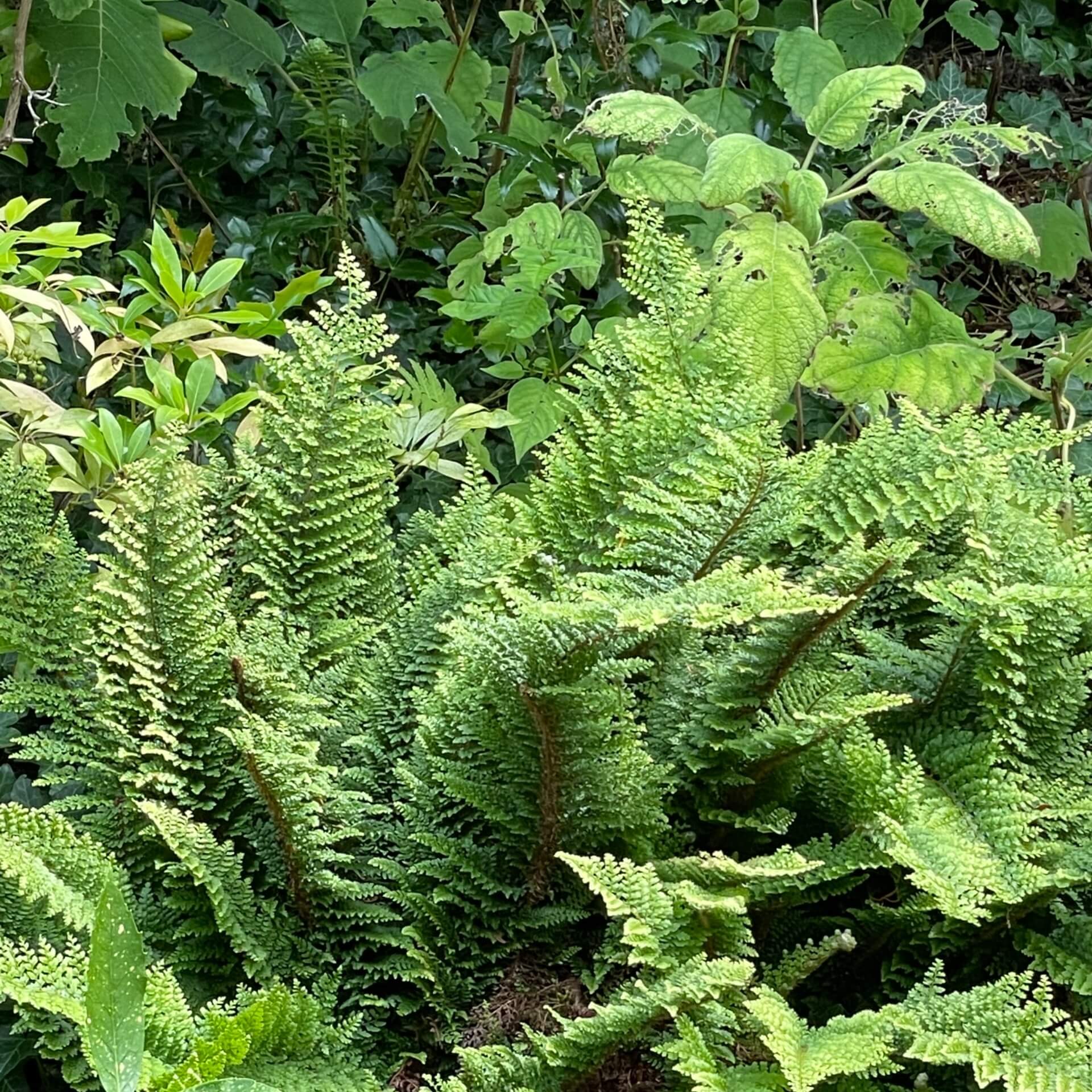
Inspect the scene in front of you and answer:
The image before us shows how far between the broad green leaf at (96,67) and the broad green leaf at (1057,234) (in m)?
1.89

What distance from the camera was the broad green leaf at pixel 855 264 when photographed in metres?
1.55

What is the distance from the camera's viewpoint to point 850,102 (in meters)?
1.46

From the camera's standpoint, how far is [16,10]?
2.05m

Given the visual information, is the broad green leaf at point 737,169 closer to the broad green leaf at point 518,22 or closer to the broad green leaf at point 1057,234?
the broad green leaf at point 518,22

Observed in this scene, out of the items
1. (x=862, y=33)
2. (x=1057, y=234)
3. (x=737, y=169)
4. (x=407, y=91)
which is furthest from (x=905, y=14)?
(x=737, y=169)

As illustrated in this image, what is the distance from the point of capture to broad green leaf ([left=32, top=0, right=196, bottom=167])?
1992mm

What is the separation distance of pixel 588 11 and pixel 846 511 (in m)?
1.59

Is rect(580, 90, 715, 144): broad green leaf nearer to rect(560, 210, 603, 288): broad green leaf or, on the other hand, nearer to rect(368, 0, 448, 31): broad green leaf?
rect(560, 210, 603, 288): broad green leaf

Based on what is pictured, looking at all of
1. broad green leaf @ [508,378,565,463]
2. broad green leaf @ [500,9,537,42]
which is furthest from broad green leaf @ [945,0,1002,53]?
broad green leaf @ [508,378,565,463]

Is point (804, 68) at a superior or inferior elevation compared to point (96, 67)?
superior

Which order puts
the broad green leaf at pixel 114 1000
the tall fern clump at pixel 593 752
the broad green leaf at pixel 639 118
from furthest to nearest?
the broad green leaf at pixel 639 118 → the tall fern clump at pixel 593 752 → the broad green leaf at pixel 114 1000

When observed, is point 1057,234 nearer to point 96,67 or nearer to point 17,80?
point 96,67

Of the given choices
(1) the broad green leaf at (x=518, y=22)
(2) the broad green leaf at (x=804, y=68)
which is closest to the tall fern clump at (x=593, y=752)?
(2) the broad green leaf at (x=804, y=68)

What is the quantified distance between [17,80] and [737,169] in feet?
3.67
